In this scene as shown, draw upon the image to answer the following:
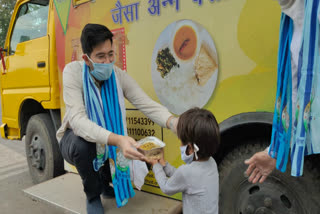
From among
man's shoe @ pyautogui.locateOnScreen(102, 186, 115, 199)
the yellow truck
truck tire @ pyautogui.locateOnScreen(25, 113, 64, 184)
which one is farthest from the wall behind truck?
truck tire @ pyautogui.locateOnScreen(25, 113, 64, 184)

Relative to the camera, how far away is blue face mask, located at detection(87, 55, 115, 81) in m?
1.83

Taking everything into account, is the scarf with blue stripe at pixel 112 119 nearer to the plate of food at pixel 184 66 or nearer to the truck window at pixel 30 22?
the plate of food at pixel 184 66

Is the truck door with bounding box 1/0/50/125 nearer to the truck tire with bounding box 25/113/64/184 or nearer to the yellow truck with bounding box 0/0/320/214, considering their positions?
the yellow truck with bounding box 0/0/320/214

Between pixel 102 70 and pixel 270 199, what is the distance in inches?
53.7

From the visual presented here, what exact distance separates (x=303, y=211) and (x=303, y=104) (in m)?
0.81

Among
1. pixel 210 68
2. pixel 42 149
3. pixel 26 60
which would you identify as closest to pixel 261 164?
pixel 210 68

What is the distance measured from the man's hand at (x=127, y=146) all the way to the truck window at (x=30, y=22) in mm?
1951

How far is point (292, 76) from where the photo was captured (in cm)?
106

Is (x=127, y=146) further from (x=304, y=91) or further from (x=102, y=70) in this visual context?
(x=304, y=91)

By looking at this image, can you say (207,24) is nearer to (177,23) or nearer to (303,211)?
(177,23)

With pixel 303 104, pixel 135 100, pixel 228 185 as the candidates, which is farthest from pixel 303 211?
pixel 135 100

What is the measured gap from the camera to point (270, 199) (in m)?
1.55

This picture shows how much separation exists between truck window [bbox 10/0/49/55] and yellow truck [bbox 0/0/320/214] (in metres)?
0.33

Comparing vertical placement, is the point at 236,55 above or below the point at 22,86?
above
